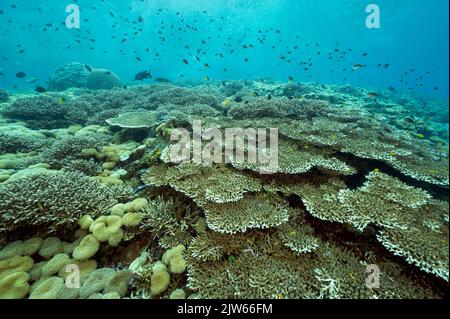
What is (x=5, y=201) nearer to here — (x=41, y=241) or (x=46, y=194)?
(x=46, y=194)

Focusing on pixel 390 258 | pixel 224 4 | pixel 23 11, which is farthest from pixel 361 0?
pixel 23 11

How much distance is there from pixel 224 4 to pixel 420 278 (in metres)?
78.7

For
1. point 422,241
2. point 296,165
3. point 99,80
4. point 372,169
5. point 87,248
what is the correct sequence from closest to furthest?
point 422,241 < point 87,248 < point 296,165 < point 372,169 < point 99,80

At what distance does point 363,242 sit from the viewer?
10.8 feet

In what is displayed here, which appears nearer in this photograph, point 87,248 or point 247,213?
point 87,248

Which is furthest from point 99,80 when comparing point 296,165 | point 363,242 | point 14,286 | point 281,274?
point 363,242

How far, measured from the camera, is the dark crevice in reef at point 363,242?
2.69 m

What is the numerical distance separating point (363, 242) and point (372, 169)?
8.01 feet

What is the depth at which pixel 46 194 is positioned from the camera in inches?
143

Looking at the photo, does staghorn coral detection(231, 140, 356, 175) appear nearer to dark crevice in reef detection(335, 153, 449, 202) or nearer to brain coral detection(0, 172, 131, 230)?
dark crevice in reef detection(335, 153, 449, 202)

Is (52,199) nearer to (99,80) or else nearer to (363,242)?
(363,242)

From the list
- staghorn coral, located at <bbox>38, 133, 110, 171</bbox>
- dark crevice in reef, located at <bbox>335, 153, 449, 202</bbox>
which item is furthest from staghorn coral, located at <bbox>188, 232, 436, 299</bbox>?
staghorn coral, located at <bbox>38, 133, 110, 171</bbox>

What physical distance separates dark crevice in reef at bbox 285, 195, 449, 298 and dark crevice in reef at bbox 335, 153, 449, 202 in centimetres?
143

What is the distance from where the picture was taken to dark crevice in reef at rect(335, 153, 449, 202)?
4405 mm
